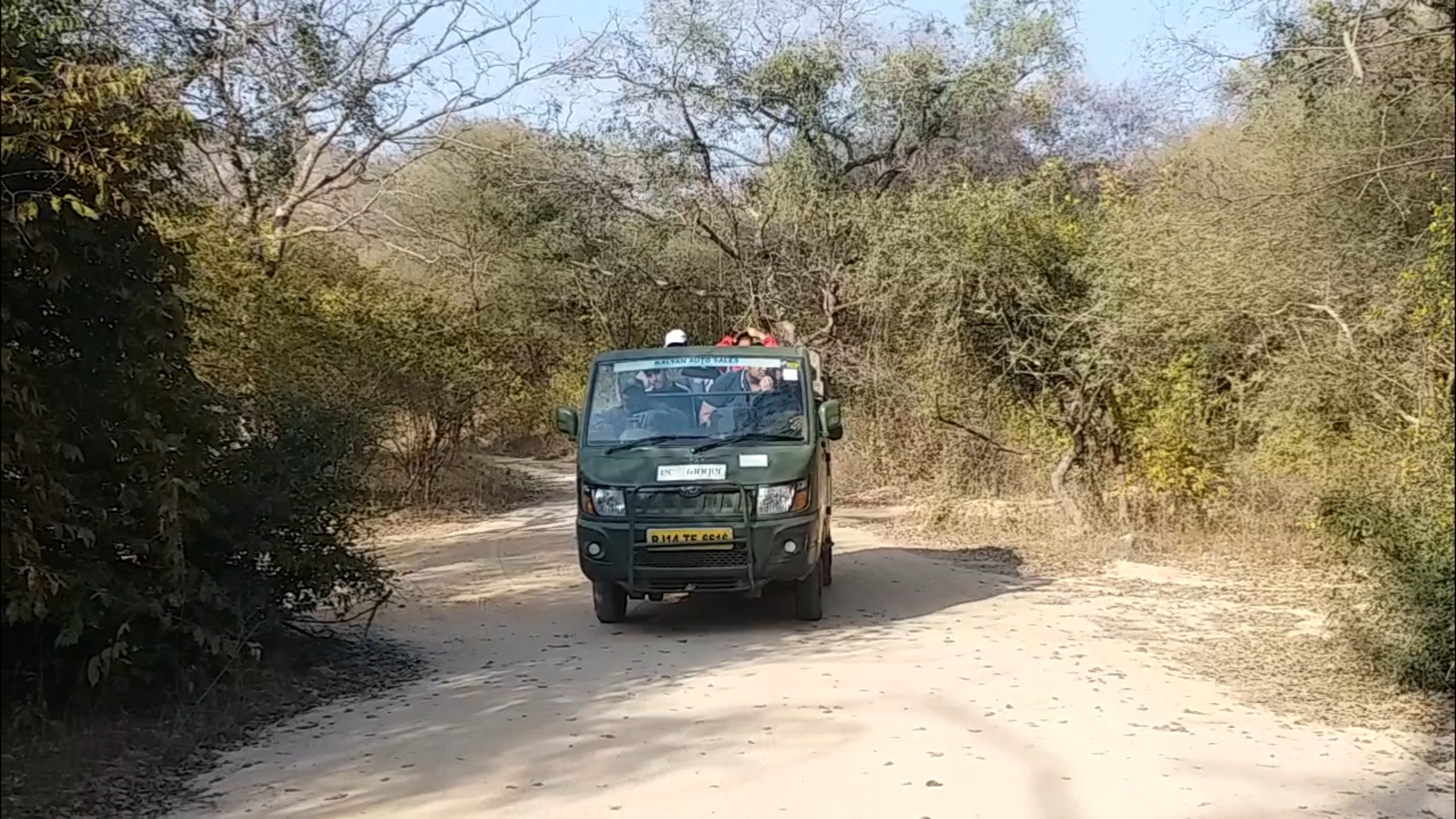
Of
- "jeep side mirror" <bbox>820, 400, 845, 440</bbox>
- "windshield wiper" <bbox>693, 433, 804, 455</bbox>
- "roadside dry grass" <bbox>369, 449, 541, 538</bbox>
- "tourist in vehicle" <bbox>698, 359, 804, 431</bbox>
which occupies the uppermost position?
"tourist in vehicle" <bbox>698, 359, 804, 431</bbox>

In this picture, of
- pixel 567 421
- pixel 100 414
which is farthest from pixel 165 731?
pixel 567 421

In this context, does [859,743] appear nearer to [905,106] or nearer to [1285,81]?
[1285,81]

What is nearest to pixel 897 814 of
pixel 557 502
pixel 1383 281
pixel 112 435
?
pixel 112 435

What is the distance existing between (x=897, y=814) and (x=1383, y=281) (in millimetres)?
7293

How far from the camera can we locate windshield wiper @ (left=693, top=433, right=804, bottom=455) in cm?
928

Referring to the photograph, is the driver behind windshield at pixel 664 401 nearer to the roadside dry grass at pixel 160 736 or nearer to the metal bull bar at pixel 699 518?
the metal bull bar at pixel 699 518

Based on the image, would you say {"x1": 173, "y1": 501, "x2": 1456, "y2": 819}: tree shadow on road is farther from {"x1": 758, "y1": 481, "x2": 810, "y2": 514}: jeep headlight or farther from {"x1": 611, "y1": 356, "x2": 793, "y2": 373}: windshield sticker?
{"x1": 611, "y1": 356, "x2": 793, "y2": 373}: windshield sticker

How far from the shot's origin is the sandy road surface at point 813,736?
5.26m

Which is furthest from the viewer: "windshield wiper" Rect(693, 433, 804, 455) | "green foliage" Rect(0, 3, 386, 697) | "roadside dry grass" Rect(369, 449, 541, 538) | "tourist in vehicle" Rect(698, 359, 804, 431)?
Result: "roadside dry grass" Rect(369, 449, 541, 538)

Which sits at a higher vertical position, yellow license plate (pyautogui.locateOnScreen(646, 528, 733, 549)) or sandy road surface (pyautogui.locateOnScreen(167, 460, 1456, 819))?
yellow license plate (pyautogui.locateOnScreen(646, 528, 733, 549))

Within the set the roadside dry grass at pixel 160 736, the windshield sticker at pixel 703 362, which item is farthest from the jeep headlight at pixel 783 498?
the roadside dry grass at pixel 160 736

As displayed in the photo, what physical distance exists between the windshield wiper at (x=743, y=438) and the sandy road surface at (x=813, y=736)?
139cm

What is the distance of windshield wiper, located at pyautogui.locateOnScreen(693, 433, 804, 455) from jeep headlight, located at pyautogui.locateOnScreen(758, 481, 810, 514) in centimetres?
51

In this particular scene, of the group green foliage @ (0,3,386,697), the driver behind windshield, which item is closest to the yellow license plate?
the driver behind windshield
